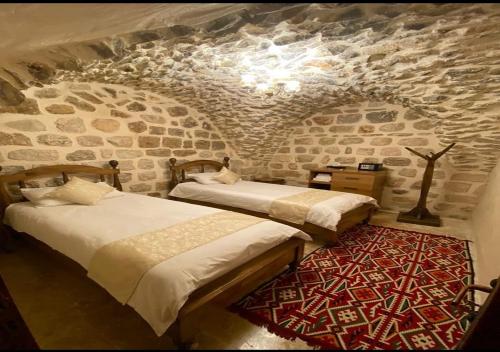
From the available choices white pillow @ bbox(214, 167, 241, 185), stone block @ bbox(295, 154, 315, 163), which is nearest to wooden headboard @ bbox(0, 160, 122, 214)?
white pillow @ bbox(214, 167, 241, 185)

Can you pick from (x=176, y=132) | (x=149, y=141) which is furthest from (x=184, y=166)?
(x=149, y=141)

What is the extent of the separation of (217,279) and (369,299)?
1.18 metres

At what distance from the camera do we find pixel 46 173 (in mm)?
2590

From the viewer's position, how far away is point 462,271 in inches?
85.9

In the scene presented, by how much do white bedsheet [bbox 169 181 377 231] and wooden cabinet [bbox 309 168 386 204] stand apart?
482 mm

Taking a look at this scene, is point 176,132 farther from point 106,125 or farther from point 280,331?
point 280,331

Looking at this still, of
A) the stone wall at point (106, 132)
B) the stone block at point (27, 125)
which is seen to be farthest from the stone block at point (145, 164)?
the stone block at point (27, 125)

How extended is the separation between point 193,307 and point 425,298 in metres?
1.73

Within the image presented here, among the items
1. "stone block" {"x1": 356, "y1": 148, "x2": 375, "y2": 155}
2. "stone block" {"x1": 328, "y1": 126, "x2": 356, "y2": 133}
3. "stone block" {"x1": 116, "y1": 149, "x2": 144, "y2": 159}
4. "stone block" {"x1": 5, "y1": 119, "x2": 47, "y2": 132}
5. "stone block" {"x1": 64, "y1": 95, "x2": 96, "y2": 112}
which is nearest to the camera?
"stone block" {"x1": 5, "y1": 119, "x2": 47, "y2": 132}

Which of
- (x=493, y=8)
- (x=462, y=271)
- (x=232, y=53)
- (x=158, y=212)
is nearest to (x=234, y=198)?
(x=158, y=212)

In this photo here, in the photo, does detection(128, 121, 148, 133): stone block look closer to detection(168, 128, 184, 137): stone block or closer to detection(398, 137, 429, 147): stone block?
detection(168, 128, 184, 137): stone block

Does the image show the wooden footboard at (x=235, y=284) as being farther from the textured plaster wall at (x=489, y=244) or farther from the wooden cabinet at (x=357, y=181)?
the wooden cabinet at (x=357, y=181)

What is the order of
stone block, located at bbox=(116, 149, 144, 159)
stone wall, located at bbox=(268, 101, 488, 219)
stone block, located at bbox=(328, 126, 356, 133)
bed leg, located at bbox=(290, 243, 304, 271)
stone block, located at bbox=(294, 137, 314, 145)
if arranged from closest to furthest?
bed leg, located at bbox=(290, 243, 304, 271) < stone block, located at bbox=(116, 149, 144, 159) < stone wall, located at bbox=(268, 101, 488, 219) < stone block, located at bbox=(328, 126, 356, 133) < stone block, located at bbox=(294, 137, 314, 145)

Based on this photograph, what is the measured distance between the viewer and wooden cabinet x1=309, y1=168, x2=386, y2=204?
148 inches
